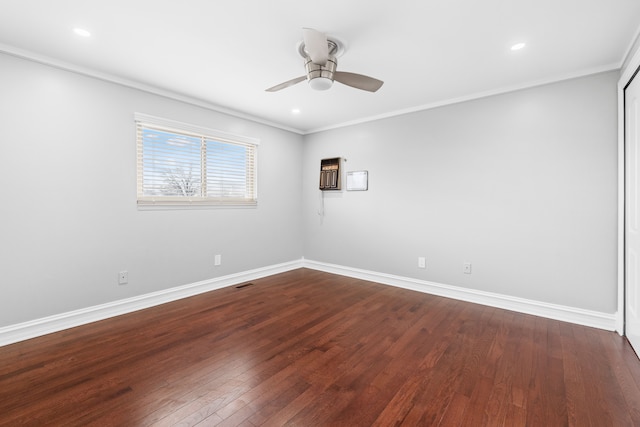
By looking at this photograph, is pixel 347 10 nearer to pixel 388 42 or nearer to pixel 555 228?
pixel 388 42

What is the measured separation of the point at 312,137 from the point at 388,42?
111 inches

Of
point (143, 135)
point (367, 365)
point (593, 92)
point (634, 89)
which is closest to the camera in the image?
point (367, 365)

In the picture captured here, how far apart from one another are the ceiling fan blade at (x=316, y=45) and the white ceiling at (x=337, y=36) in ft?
0.62

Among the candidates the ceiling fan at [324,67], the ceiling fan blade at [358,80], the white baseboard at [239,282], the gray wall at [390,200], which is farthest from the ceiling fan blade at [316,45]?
the white baseboard at [239,282]

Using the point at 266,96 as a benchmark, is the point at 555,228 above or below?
below

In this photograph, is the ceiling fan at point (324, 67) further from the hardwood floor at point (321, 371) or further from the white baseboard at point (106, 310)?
the white baseboard at point (106, 310)

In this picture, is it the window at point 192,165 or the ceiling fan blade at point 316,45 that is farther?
the window at point 192,165

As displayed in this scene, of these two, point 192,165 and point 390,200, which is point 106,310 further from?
point 390,200

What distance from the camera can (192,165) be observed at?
3588 millimetres

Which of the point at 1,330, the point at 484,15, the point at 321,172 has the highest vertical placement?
the point at 484,15

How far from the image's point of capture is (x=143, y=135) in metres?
3.13

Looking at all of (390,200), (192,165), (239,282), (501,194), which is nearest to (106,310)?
(239,282)

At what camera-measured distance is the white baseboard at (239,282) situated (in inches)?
97.0

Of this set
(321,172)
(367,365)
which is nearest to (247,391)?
(367,365)
